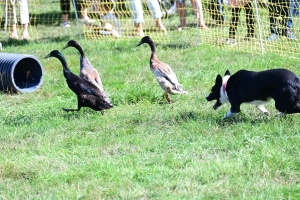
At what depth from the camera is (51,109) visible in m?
8.07

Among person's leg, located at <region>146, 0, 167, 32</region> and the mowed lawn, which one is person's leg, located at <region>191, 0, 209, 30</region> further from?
the mowed lawn

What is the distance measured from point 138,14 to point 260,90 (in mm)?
6373

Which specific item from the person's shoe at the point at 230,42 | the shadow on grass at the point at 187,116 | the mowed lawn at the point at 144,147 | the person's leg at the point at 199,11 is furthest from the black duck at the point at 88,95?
the person's leg at the point at 199,11

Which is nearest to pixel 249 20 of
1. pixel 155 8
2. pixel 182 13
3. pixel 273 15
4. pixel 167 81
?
pixel 273 15

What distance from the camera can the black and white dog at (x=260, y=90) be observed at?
21.5 ft

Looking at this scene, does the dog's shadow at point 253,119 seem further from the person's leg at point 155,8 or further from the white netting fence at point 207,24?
the person's leg at point 155,8

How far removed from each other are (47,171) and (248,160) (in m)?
1.74

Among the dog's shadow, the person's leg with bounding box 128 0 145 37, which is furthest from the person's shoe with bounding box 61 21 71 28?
the dog's shadow

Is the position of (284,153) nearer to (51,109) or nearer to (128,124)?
(128,124)

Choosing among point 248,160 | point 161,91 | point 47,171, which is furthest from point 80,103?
point 248,160

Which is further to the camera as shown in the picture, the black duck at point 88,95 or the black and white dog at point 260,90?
the black duck at point 88,95

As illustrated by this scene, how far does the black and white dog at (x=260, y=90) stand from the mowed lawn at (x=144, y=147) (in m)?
0.17

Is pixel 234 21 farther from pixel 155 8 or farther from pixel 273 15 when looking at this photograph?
pixel 155 8

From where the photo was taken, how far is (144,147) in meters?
6.30
